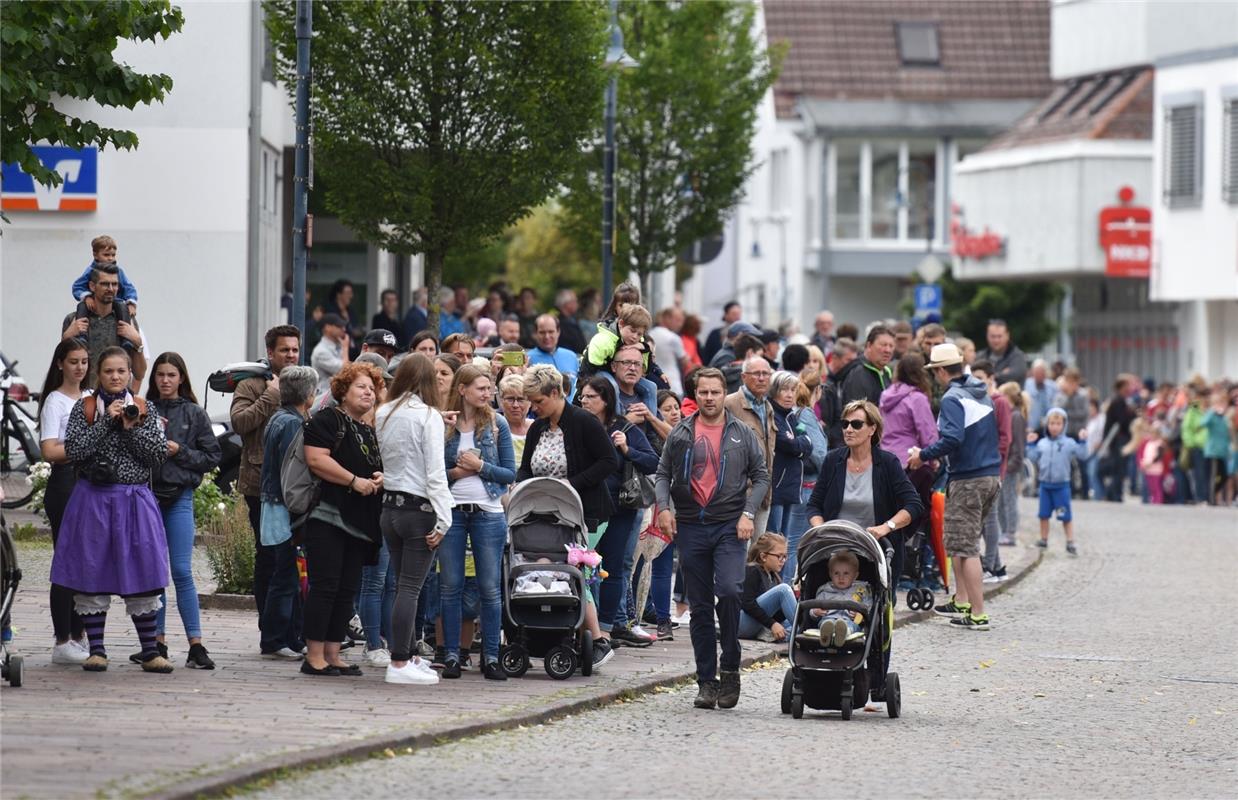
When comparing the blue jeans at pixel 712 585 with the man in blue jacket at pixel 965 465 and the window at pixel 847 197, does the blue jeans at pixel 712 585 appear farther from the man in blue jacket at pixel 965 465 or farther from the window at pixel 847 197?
the window at pixel 847 197

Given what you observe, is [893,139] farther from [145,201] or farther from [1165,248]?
[145,201]

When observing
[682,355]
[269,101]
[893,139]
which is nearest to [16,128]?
[682,355]

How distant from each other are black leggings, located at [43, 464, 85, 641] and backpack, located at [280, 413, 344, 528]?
3.79 ft

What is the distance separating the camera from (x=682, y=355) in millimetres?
24719

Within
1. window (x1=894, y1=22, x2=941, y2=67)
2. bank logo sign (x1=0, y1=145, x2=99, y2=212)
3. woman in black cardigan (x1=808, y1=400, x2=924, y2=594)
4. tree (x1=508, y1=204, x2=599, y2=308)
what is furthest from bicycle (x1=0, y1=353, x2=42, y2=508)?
window (x1=894, y1=22, x2=941, y2=67)

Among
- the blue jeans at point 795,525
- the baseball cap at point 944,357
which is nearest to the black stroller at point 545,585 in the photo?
the blue jeans at point 795,525

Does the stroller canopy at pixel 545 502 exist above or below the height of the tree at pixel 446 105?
below

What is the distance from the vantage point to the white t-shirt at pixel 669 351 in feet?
77.7

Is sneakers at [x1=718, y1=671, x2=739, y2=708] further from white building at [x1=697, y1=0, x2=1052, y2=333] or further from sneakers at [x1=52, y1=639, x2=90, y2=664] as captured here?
white building at [x1=697, y1=0, x2=1052, y2=333]

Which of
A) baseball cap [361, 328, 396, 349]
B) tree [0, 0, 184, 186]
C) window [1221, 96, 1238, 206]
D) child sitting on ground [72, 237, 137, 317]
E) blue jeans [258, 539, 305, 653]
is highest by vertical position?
window [1221, 96, 1238, 206]

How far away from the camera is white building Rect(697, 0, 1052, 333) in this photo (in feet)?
229

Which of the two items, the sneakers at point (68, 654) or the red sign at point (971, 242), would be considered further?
the red sign at point (971, 242)

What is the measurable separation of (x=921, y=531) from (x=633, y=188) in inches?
631

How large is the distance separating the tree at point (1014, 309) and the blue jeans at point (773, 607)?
4342 cm
